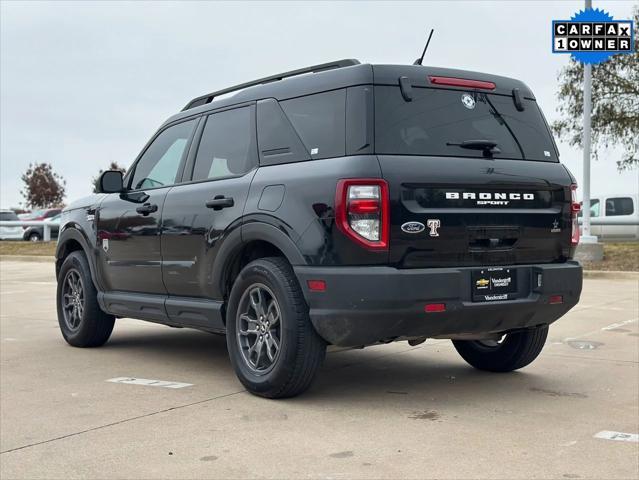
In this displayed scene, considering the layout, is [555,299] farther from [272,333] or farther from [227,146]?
[227,146]

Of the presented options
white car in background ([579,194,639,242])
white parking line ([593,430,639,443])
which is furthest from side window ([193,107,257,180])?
white car in background ([579,194,639,242])

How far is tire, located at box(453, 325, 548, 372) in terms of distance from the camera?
21.2ft

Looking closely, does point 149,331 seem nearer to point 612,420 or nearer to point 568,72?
point 612,420

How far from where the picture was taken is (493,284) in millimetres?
5477

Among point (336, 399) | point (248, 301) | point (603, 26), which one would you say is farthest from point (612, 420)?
point (603, 26)

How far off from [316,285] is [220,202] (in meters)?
1.14

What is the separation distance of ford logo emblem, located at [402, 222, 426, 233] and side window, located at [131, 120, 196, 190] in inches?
93.0

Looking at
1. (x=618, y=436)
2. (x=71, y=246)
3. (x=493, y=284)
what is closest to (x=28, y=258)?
(x=71, y=246)

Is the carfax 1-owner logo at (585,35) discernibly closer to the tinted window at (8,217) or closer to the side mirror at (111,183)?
the side mirror at (111,183)

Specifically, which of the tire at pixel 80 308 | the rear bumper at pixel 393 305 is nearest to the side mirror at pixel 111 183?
the tire at pixel 80 308

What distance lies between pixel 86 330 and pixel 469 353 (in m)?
3.31

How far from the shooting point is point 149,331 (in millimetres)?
9352

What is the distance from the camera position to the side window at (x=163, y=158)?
6973 millimetres

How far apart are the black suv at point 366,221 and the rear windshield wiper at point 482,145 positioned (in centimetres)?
2
